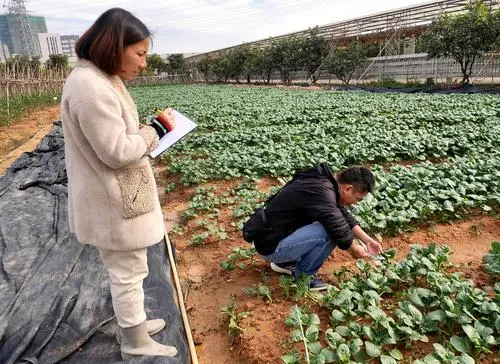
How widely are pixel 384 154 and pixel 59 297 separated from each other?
18.5 feet

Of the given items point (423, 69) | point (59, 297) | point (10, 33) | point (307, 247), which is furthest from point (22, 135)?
point (10, 33)

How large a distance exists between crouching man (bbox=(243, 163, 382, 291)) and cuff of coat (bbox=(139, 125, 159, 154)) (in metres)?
1.33

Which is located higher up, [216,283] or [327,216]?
[327,216]

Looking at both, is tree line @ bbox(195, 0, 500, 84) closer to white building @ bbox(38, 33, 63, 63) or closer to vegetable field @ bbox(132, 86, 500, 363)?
vegetable field @ bbox(132, 86, 500, 363)

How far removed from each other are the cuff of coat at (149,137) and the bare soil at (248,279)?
5.12ft

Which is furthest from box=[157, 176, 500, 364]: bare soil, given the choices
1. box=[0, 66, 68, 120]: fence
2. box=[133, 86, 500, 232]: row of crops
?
box=[0, 66, 68, 120]: fence

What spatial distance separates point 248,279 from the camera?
12.0 feet

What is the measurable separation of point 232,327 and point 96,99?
1.88m

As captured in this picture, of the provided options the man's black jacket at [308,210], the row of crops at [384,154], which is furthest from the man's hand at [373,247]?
the row of crops at [384,154]

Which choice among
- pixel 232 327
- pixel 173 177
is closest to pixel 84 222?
pixel 232 327

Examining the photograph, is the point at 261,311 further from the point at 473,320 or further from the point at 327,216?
the point at 473,320

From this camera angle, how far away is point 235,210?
500 centimetres

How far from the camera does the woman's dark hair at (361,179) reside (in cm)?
296

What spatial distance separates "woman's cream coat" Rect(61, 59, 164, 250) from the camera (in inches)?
73.8
